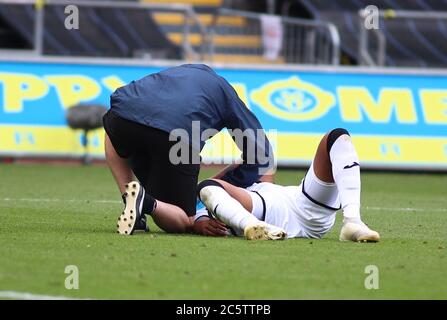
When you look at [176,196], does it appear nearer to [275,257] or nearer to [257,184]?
[257,184]

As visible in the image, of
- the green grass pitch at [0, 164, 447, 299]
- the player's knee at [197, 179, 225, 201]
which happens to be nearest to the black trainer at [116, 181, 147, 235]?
the green grass pitch at [0, 164, 447, 299]

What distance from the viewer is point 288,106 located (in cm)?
1753

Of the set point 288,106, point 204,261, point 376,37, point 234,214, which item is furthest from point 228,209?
point 376,37

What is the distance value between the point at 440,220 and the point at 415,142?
271 inches

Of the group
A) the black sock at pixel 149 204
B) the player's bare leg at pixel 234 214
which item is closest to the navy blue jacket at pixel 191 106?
the player's bare leg at pixel 234 214

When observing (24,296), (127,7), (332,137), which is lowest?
(24,296)

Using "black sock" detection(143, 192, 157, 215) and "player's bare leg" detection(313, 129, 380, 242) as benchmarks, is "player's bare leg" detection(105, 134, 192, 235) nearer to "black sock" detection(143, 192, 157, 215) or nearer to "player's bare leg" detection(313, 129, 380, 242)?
"black sock" detection(143, 192, 157, 215)

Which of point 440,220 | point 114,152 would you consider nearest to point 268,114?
point 440,220

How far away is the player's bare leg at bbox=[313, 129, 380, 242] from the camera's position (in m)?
8.02

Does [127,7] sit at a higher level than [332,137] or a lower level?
higher

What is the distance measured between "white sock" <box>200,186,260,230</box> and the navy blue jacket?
16.4 inches

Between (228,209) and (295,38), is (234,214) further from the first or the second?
(295,38)

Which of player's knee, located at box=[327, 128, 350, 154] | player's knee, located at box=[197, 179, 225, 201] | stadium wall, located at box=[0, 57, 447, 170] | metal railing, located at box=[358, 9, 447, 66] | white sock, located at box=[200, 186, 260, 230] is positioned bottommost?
white sock, located at box=[200, 186, 260, 230]

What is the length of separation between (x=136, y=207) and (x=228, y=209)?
67cm
